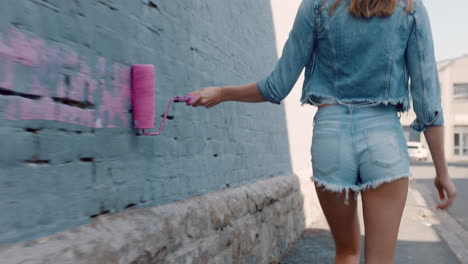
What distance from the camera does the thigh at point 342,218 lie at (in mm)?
2135

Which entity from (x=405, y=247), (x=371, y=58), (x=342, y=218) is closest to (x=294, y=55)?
(x=371, y=58)

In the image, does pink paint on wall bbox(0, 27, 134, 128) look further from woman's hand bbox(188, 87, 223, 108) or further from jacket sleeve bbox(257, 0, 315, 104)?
jacket sleeve bbox(257, 0, 315, 104)

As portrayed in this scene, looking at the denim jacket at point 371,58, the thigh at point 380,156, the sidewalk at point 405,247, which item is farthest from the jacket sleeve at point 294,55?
the sidewalk at point 405,247

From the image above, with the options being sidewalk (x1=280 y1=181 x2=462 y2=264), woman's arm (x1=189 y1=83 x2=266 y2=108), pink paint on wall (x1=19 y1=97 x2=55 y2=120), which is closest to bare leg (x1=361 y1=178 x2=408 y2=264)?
Result: woman's arm (x1=189 y1=83 x2=266 y2=108)

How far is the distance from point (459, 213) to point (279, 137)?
4609mm

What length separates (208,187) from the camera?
3734mm

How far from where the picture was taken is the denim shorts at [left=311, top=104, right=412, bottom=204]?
2053 millimetres

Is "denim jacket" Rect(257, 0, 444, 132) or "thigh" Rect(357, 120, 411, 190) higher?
"denim jacket" Rect(257, 0, 444, 132)

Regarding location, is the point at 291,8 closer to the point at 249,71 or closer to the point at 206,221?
the point at 249,71

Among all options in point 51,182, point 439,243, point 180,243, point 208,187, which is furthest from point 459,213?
point 51,182

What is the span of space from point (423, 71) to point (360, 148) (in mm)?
425

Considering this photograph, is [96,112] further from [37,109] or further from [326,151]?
[326,151]

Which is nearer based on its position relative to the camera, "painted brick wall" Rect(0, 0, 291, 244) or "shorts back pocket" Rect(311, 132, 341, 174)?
"painted brick wall" Rect(0, 0, 291, 244)

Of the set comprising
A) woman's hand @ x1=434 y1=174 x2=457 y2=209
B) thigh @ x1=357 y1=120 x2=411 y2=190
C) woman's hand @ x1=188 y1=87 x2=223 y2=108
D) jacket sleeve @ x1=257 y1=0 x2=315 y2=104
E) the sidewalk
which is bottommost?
the sidewalk
